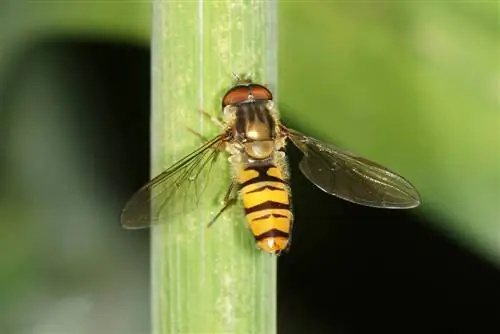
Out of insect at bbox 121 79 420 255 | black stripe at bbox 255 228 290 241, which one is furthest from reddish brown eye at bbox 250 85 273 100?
Answer: black stripe at bbox 255 228 290 241

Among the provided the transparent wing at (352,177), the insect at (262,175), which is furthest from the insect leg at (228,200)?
the transparent wing at (352,177)

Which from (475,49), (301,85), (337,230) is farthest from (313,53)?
(337,230)

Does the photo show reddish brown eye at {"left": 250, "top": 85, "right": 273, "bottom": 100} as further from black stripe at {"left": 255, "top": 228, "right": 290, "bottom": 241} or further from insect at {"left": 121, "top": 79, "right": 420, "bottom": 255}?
black stripe at {"left": 255, "top": 228, "right": 290, "bottom": 241}

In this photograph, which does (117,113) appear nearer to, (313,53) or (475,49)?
(313,53)

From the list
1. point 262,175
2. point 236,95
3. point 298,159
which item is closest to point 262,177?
point 262,175

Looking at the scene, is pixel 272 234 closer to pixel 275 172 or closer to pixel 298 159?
pixel 275 172

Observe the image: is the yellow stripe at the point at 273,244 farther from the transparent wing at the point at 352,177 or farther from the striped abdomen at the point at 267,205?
the transparent wing at the point at 352,177

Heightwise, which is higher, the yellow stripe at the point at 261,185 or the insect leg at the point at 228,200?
the yellow stripe at the point at 261,185
